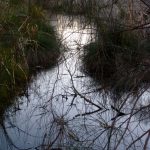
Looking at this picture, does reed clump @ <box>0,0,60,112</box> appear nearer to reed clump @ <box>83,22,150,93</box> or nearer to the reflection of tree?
the reflection of tree

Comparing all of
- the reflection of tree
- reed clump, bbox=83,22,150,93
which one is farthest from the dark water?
reed clump, bbox=83,22,150,93

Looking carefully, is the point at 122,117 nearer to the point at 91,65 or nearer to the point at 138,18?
the point at 138,18

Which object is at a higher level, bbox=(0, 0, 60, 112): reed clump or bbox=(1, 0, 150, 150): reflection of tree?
bbox=(0, 0, 60, 112): reed clump

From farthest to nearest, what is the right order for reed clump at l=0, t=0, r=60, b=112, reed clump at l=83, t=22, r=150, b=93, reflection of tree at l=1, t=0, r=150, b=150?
reed clump at l=0, t=0, r=60, b=112 → reflection of tree at l=1, t=0, r=150, b=150 → reed clump at l=83, t=22, r=150, b=93

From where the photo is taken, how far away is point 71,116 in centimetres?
433

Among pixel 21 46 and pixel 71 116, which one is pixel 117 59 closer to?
pixel 71 116

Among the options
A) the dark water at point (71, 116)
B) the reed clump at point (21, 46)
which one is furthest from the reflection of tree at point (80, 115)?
the reed clump at point (21, 46)

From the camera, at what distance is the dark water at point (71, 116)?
3.48 metres

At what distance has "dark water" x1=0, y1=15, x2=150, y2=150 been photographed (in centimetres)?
348

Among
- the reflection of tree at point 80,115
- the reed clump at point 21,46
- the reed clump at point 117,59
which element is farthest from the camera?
the reed clump at point 21,46

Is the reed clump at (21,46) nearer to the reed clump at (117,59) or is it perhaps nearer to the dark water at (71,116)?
the dark water at (71,116)

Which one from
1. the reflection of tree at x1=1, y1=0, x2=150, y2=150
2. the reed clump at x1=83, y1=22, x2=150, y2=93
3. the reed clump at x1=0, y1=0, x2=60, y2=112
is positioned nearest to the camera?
the reed clump at x1=83, y1=22, x2=150, y2=93

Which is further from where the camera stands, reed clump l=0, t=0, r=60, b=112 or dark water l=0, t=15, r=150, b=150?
reed clump l=0, t=0, r=60, b=112

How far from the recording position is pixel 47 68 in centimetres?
577
